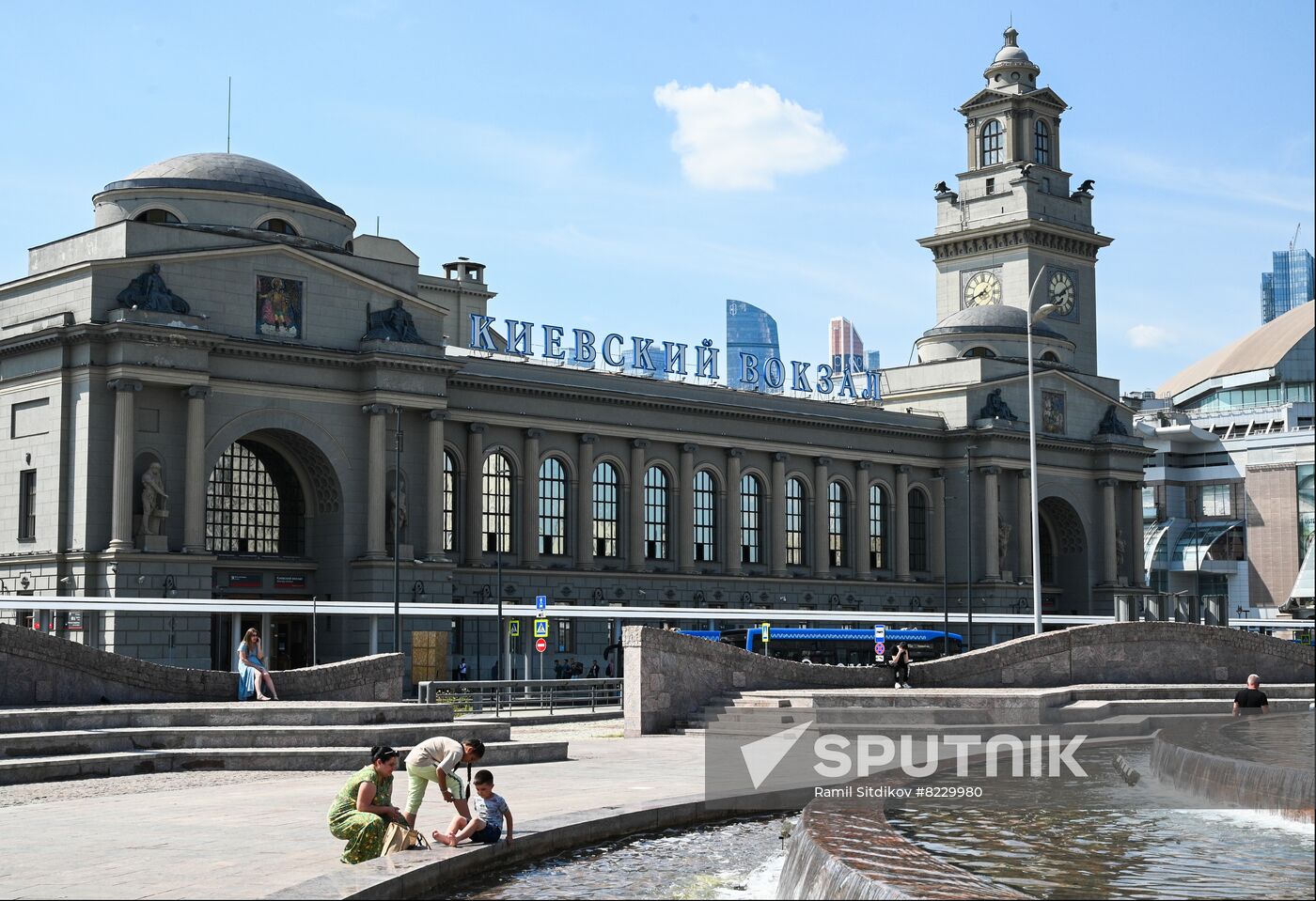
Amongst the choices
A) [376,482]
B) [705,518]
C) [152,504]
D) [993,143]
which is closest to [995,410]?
[705,518]

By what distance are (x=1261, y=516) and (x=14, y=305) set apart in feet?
303

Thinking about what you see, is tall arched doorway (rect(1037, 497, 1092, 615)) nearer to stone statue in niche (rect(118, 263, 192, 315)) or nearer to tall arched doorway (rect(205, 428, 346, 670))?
tall arched doorway (rect(205, 428, 346, 670))

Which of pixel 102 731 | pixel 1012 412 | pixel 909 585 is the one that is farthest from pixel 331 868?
pixel 1012 412

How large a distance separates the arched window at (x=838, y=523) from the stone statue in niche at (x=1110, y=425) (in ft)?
65.3

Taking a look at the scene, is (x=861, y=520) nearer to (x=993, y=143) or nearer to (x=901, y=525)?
(x=901, y=525)

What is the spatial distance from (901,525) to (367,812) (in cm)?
7433

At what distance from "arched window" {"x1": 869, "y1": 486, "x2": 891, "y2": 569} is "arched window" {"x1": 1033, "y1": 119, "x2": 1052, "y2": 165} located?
29769mm

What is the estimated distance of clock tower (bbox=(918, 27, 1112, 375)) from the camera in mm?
102000

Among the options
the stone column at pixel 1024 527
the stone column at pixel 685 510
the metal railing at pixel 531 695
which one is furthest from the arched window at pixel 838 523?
the metal railing at pixel 531 695

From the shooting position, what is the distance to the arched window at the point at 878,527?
87.6 metres

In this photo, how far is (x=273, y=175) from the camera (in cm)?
6488

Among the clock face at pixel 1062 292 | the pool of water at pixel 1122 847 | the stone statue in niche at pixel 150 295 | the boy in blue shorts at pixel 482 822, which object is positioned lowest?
the pool of water at pixel 1122 847

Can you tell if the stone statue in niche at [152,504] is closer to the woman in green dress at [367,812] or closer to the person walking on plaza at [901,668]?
the person walking on plaza at [901,668]

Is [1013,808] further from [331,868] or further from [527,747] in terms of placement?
[527,747]
